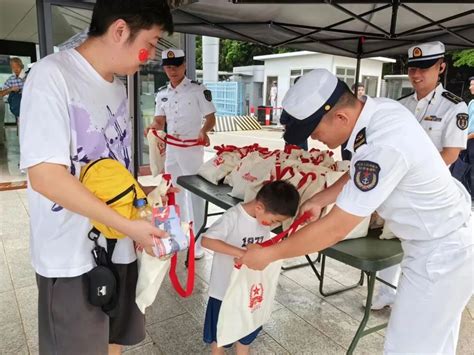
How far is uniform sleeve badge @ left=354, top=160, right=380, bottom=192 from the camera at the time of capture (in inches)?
42.0

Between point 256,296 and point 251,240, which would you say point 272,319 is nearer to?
point 256,296

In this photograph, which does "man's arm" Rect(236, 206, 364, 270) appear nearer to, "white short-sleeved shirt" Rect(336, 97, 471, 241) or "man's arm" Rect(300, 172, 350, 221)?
"white short-sleeved shirt" Rect(336, 97, 471, 241)

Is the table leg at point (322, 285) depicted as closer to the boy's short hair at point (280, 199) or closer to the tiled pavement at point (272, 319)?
the tiled pavement at point (272, 319)

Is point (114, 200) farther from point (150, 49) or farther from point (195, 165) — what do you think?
point (195, 165)

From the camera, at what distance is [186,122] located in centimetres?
342

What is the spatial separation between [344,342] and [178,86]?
252 cm

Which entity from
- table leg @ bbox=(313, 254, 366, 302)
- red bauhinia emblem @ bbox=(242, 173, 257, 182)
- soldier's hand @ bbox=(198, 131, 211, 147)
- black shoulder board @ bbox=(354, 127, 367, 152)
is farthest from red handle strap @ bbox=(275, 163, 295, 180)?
soldier's hand @ bbox=(198, 131, 211, 147)

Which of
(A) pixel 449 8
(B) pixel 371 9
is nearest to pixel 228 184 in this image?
(B) pixel 371 9

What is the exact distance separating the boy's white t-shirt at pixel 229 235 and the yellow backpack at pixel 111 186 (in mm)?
558

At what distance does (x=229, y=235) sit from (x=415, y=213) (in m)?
0.79

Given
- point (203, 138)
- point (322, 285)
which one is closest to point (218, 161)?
point (203, 138)

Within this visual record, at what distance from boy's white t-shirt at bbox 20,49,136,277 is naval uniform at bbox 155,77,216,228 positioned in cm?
216

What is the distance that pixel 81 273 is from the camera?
114 centimetres

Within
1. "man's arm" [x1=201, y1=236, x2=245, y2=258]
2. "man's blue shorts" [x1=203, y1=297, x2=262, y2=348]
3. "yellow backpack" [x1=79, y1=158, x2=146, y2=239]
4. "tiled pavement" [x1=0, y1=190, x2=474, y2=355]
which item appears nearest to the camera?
"yellow backpack" [x1=79, y1=158, x2=146, y2=239]
